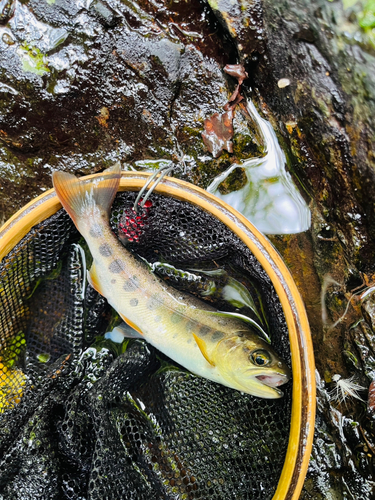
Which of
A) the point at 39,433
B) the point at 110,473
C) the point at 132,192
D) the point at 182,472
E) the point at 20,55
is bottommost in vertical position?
the point at 182,472

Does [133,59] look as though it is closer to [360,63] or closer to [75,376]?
[360,63]

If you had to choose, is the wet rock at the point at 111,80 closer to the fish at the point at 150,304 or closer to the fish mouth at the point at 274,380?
the fish at the point at 150,304

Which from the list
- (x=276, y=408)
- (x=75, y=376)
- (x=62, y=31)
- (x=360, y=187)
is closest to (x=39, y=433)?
(x=75, y=376)

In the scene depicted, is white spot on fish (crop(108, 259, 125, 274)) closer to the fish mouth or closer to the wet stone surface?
the wet stone surface

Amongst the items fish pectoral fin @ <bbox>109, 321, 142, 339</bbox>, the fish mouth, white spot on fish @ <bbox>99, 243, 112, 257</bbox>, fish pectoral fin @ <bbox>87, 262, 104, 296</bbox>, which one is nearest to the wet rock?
white spot on fish @ <bbox>99, 243, 112, 257</bbox>

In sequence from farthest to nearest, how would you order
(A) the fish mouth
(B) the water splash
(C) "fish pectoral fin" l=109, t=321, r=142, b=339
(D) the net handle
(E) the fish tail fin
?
(B) the water splash < (C) "fish pectoral fin" l=109, t=321, r=142, b=339 < (E) the fish tail fin < (A) the fish mouth < (D) the net handle

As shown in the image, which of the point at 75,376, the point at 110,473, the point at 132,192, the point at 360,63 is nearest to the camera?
the point at 360,63
